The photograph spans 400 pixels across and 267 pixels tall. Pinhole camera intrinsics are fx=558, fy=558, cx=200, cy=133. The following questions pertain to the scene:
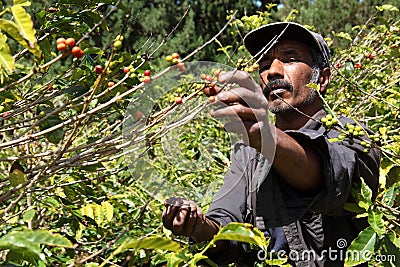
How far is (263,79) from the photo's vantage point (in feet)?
6.56

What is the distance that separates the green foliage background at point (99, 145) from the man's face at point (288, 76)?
0.13 meters

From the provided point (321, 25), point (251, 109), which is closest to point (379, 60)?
point (251, 109)

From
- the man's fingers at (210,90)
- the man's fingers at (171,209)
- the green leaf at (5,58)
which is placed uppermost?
the green leaf at (5,58)

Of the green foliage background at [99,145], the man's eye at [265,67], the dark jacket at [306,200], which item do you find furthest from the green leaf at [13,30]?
the man's eye at [265,67]

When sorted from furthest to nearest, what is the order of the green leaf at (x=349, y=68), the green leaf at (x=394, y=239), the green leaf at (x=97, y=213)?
the green leaf at (x=349, y=68), the green leaf at (x=97, y=213), the green leaf at (x=394, y=239)

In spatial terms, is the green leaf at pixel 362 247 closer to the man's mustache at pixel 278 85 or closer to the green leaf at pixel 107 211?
the man's mustache at pixel 278 85

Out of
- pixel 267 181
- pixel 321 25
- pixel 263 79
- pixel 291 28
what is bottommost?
pixel 321 25

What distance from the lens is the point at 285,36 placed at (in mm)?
2051

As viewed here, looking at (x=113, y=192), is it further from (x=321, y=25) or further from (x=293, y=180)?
(x=321, y=25)

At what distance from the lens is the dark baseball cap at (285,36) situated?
2008mm

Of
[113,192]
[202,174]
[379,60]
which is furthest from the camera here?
A: [379,60]

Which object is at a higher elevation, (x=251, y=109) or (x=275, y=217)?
(x=251, y=109)

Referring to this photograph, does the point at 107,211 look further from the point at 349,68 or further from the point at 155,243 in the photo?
the point at 349,68

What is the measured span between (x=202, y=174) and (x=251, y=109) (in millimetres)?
1138
